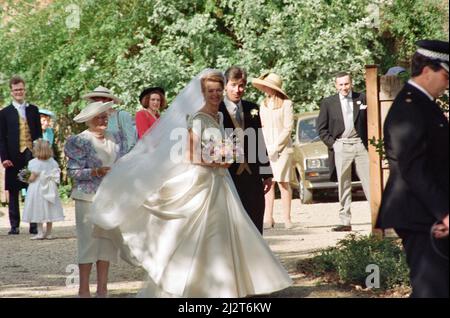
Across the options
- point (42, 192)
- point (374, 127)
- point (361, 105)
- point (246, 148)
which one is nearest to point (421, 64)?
point (246, 148)

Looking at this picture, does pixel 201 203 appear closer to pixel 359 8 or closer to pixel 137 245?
pixel 137 245

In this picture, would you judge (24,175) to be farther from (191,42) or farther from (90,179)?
(191,42)

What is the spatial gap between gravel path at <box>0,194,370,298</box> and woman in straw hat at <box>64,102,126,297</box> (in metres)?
0.37

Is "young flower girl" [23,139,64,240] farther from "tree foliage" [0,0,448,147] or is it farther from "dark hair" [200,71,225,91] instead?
"dark hair" [200,71,225,91]

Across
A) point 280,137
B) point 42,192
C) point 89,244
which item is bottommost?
point 89,244

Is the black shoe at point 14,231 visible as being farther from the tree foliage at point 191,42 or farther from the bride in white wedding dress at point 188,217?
the bride in white wedding dress at point 188,217

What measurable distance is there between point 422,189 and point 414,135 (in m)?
0.31

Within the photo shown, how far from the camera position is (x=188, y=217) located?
32.0 feet

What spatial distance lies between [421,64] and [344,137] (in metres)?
8.99

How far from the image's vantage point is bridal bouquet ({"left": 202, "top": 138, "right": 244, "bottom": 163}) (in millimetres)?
9961

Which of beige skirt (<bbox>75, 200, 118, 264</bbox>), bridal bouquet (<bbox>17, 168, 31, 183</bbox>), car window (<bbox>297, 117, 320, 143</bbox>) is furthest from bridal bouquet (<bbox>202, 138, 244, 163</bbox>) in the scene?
car window (<bbox>297, 117, 320, 143</bbox>)

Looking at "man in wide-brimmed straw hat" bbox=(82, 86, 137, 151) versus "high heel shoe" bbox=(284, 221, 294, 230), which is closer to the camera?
"man in wide-brimmed straw hat" bbox=(82, 86, 137, 151)

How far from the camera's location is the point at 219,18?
25500 millimetres

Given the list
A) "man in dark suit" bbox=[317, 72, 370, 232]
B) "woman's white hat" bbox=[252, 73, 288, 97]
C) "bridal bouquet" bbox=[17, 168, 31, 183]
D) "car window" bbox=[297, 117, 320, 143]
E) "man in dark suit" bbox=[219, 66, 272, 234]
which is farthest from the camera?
"car window" bbox=[297, 117, 320, 143]
